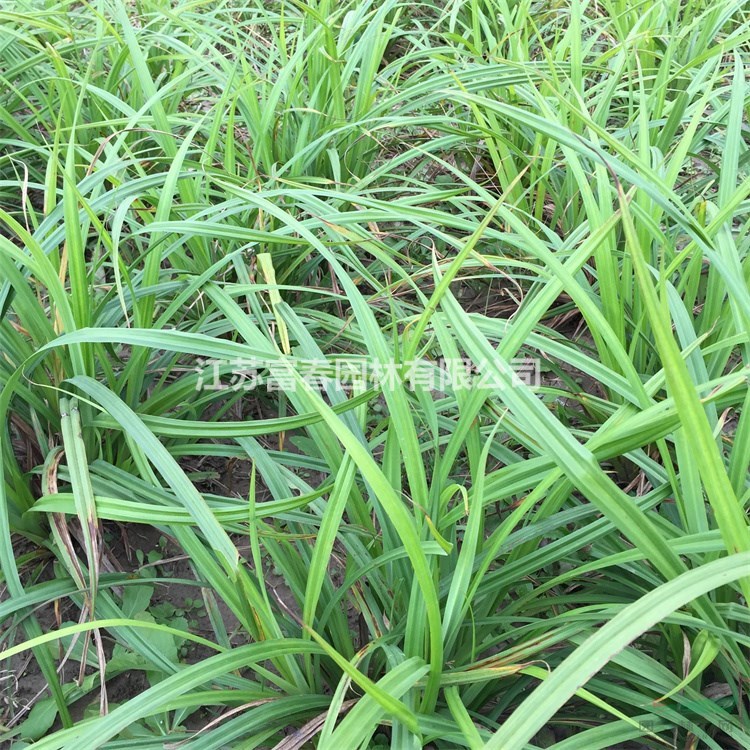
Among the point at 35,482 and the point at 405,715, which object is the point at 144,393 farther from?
the point at 405,715

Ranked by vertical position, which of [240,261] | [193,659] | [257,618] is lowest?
[193,659]

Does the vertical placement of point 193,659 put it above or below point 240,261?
below

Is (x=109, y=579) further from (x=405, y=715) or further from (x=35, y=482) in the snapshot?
(x=405, y=715)

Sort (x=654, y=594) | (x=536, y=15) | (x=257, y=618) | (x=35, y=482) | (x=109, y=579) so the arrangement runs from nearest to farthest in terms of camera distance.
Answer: (x=654, y=594) < (x=257, y=618) < (x=109, y=579) < (x=35, y=482) < (x=536, y=15)

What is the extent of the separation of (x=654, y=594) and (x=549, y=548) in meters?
0.30

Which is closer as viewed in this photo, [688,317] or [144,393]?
[688,317]

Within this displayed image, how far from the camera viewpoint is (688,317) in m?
0.95

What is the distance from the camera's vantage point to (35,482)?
1029 mm

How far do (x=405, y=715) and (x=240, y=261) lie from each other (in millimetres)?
762

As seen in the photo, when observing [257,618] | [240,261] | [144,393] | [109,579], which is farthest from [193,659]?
[240,261]

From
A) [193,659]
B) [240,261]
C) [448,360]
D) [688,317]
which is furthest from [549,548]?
[240,261]

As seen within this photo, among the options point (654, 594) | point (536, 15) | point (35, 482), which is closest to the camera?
point (654, 594)

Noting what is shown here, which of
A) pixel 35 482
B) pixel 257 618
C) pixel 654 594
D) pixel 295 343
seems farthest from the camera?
pixel 295 343

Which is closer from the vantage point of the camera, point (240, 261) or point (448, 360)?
point (448, 360)
